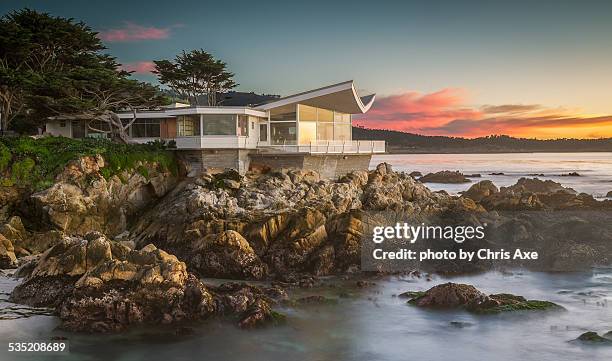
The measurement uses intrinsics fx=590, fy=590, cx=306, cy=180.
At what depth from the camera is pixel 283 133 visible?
30703 millimetres

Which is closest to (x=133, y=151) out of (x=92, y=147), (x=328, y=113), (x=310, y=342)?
(x=92, y=147)

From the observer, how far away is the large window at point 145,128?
30.8 m

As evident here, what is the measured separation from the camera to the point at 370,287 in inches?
770

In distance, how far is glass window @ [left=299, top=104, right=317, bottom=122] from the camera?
3048 cm

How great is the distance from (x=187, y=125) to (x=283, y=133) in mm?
4927

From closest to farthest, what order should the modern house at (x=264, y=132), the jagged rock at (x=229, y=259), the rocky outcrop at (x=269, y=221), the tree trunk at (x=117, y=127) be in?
the jagged rock at (x=229, y=259), the rocky outcrop at (x=269, y=221), the modern house at (x=264, y=132), the tree trunk at (x=117, y=127)

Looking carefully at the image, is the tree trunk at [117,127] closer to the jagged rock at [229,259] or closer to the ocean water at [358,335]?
the jagged rock at [229,259]

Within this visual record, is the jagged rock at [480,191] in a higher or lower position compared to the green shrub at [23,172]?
lower

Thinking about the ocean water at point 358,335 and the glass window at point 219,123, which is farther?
the glass window at point 219,123

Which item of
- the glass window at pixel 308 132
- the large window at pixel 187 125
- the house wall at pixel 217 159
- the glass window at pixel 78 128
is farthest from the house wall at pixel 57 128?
the glass window at pixel 308 132

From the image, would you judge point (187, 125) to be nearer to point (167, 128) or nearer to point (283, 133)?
point (167, 128)

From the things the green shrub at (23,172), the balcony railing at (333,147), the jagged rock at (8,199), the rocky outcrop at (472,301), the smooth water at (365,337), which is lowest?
the smooth water at (365,337)

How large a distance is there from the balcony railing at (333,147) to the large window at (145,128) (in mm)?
5896

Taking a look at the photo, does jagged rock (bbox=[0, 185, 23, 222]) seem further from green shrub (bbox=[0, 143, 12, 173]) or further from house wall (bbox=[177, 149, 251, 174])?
house wall (bbox=[177, 149, 251, 174])
